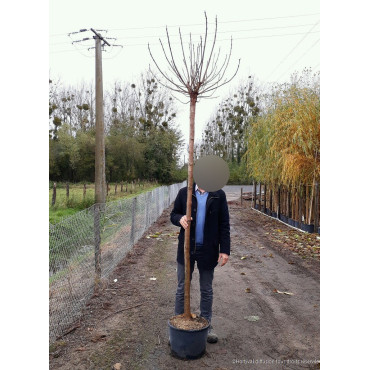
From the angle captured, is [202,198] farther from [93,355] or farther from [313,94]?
[313,94]

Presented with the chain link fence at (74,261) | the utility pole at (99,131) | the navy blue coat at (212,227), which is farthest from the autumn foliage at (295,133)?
the navy blue coat at (212,227)

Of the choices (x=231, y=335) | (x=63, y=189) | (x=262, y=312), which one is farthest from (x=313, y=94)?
(x=63, y=189)

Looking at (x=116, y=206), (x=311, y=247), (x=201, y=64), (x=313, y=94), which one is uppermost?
(x=313, y=94)

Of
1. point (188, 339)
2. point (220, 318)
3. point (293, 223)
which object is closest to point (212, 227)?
point (188, 339)

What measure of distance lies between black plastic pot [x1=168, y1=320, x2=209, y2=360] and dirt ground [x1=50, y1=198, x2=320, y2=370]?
6cm

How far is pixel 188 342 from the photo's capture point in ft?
10.4

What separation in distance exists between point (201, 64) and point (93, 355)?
8.82 ft

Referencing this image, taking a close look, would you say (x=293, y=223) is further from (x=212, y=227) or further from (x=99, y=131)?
(x=212, y=227)

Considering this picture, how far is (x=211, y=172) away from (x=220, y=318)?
2065 mm

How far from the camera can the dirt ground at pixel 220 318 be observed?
10.6 ft

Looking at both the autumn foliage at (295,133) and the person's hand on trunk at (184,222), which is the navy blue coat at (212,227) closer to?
the person's hand on trunk at (184,222)

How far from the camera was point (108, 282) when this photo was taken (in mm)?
5449

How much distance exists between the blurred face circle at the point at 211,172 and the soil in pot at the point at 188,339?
1.25m

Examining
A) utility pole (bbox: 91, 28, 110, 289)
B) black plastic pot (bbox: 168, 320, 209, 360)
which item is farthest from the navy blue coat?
utility pole (bbox: 91, 28, 110, 289)
